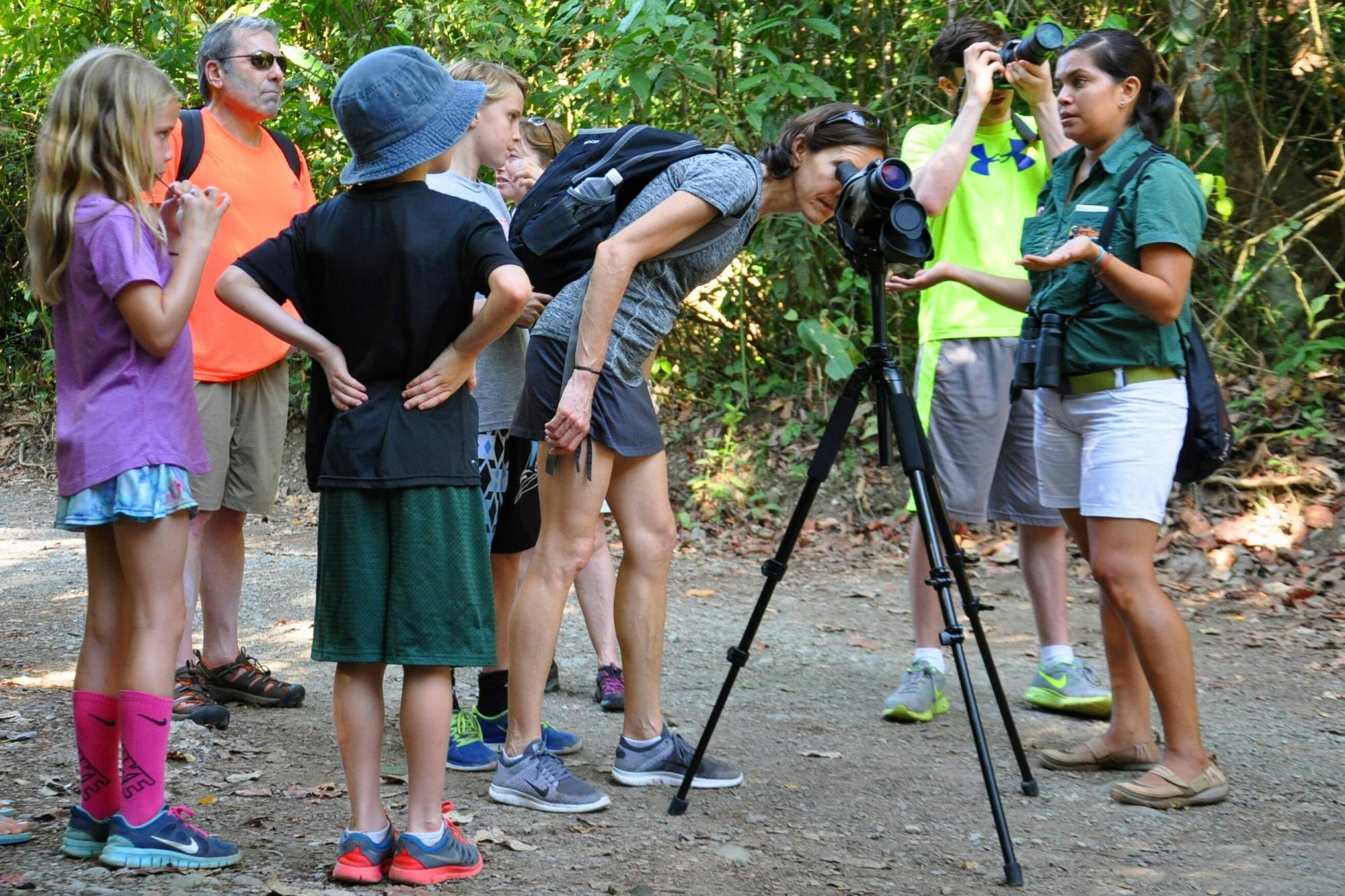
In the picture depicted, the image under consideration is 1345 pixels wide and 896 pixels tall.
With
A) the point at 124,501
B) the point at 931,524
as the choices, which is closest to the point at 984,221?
the point at 931,524

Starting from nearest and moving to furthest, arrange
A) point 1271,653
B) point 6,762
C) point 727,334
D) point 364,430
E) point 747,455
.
Answer: point 364,430 < point 6,762 < point 1271,653 < point 747,455 < point 727,334

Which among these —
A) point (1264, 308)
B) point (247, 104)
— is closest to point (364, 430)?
point (247, 104)

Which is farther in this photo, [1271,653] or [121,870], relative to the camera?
[1271,653]

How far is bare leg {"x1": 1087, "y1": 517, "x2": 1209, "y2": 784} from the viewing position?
3.46 meters

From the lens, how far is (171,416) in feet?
9.76

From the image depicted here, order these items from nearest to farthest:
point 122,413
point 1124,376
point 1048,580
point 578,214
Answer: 1. point 122,413
2. point 578,214
3. point 1124,376
4. point 1048,580

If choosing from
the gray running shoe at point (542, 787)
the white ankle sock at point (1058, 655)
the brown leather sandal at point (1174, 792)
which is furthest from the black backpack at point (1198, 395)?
the gray running shoe at point (542, 787)

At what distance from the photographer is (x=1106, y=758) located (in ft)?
12.4

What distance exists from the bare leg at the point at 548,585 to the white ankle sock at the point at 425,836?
0.63 metres

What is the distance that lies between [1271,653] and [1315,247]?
2.95m

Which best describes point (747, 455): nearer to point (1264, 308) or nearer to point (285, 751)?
point (1264, 308)

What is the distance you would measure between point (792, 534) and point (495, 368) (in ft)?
4.19

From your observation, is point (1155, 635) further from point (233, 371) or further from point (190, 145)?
point (190, 145)

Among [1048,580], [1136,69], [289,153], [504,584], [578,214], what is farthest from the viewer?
[289,153]
